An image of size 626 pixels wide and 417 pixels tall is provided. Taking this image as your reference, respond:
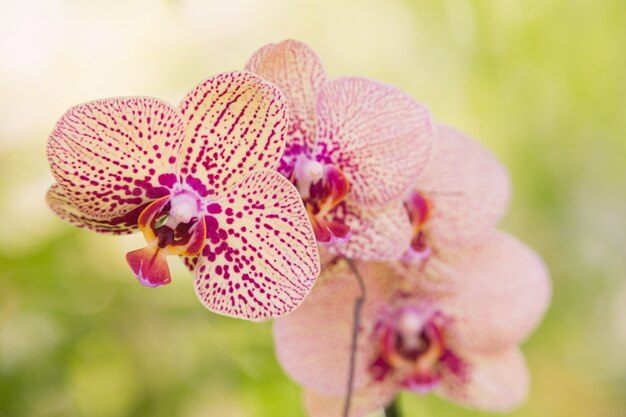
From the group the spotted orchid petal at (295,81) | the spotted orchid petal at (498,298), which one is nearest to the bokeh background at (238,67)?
the spotted orchid petal at (295,81)

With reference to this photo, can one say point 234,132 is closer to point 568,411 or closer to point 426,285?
point 426,285

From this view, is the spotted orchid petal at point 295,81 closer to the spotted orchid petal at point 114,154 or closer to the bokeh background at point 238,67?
the spotted orchid petal at point 114,154

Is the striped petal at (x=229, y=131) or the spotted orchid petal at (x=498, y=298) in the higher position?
the striped petal at (x=229, y=131)

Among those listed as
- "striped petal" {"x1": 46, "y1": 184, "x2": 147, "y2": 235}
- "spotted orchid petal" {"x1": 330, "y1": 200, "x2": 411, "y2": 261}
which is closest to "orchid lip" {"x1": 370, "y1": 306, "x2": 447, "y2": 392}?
"spotted orchid petal" {"x1": 330, "y1": 200, "x2": 411, "y2": 261}

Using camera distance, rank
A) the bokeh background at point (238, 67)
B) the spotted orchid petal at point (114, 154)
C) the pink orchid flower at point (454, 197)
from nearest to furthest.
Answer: the spotted orchid petal at point (114, 154) < the pink orchid flower at point (454, 197) < the bokeh background at point (238, 67)

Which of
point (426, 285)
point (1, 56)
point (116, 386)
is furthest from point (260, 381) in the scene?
point (1, 56)

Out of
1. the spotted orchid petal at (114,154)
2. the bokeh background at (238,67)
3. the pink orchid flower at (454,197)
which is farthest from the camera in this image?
the bokeh background at (238,67)

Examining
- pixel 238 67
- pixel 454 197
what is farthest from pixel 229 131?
pixel 238 67
